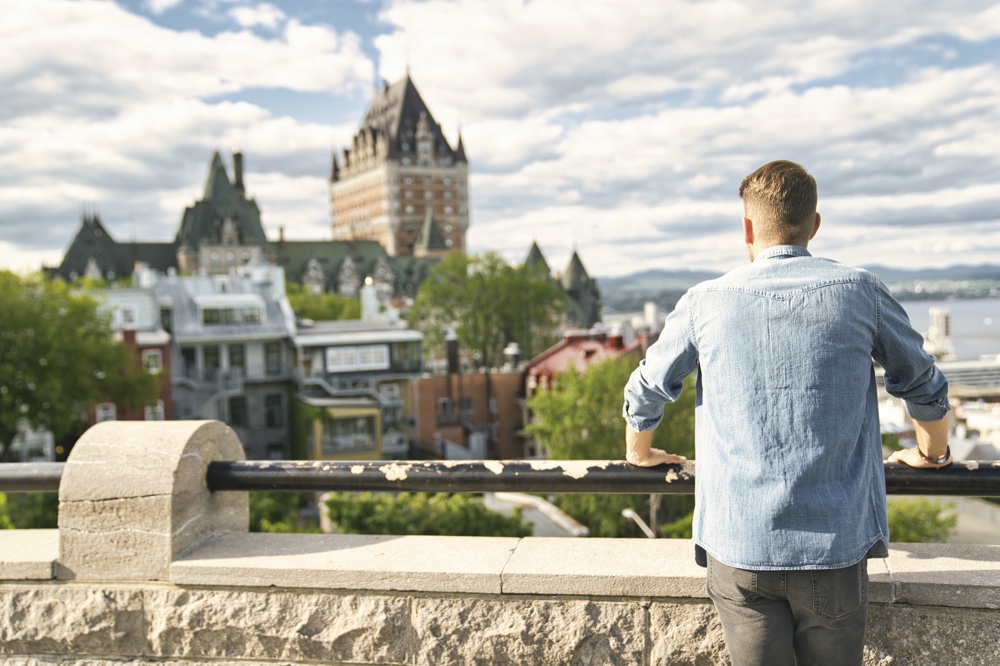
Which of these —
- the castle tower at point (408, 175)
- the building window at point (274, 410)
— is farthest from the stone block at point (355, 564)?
the castle tower at point (408, 175)

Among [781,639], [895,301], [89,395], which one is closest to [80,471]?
[781,639]

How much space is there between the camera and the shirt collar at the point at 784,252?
2.24 m

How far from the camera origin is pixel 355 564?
2.94m

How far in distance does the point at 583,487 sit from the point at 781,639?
2.71 feet

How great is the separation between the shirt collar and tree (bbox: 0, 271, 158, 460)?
1385 inches

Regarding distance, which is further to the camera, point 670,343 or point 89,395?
point 89,395

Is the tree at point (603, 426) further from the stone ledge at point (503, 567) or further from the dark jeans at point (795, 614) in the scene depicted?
the dark jeans at point (795, 614)

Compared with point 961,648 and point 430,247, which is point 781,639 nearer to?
point 961,648

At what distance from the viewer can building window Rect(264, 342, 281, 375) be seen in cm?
4200

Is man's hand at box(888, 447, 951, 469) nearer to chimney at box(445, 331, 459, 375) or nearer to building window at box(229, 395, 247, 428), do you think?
building window at box(229, 395, 247, 428)

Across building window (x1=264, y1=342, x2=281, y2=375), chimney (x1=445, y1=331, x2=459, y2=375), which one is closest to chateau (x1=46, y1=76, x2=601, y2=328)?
chimney (x1=445, y1=331, x2=459, y2=375)

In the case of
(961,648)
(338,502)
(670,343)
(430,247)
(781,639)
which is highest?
(430,247)

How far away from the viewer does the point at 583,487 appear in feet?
9.43

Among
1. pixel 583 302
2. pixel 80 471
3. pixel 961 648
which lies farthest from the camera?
pixel 583 302
